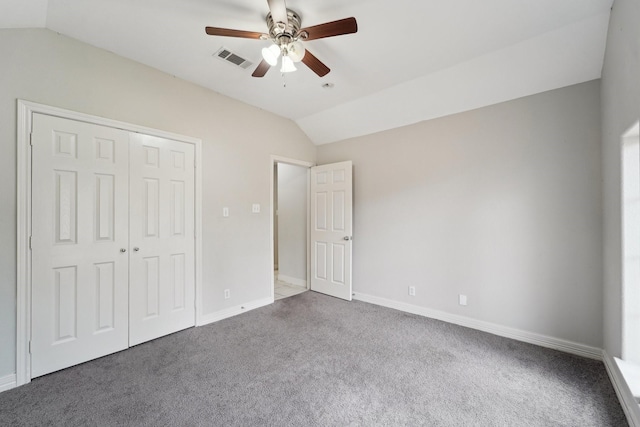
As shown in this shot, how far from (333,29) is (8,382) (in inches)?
133

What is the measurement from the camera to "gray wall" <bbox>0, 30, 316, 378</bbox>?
1941 millimetres

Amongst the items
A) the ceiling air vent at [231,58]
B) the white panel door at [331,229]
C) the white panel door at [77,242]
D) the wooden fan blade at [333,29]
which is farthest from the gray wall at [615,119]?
the white panel door at [77,242]

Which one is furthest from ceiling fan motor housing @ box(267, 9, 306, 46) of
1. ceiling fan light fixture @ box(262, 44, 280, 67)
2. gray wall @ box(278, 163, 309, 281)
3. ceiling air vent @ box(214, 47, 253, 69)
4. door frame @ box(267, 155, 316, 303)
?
gray wall @ box(278, 163, 309, 281)

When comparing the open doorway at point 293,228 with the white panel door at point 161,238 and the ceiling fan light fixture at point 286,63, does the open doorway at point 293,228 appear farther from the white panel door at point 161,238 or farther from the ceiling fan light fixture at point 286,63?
the ceiling fan light fixture at point 286,63

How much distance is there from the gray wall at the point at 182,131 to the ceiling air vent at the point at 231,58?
0.71m

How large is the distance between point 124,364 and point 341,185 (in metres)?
3.13

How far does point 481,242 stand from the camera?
2.91 metres

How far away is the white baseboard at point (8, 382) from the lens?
1.90 metres

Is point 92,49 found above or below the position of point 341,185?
above

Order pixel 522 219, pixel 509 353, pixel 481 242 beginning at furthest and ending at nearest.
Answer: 1. pixel 481 242
2. pixel 522 219
3. pixel 509 353

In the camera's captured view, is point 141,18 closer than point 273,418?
No

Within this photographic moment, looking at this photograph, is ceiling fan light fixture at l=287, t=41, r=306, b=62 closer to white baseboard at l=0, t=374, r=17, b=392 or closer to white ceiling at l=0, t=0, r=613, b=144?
white ceiling at l=0, t=0, r=613, b=144

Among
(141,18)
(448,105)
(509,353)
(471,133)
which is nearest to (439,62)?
(448,105)

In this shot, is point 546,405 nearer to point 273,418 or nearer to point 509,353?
point 509,353
